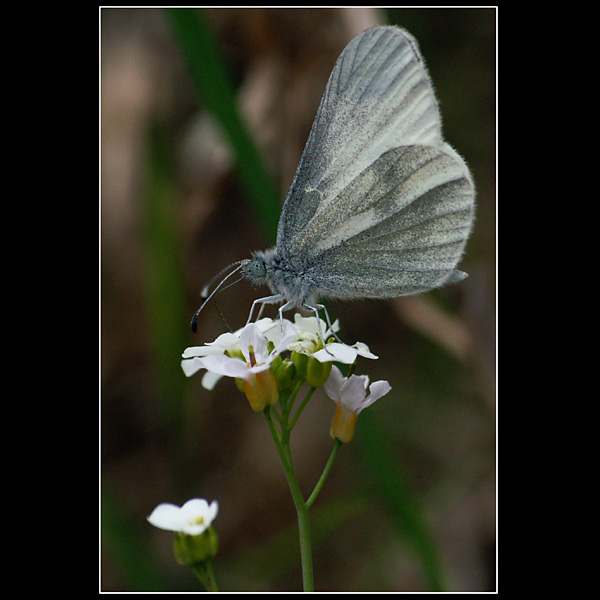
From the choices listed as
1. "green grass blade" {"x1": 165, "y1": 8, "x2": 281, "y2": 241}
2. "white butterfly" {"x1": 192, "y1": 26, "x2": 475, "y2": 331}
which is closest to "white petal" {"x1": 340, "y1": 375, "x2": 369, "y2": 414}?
"white butterfly" {"x1": 192, "y1": 26, "x2": 475, "y2": 331}

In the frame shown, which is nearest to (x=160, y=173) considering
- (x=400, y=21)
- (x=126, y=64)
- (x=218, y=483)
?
(x=126, y=64)

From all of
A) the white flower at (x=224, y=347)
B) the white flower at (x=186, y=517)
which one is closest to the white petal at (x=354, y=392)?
the white flower at (x=224, y=347)

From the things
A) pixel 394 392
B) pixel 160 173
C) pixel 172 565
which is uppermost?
pixel 160 173

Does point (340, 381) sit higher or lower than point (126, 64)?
lower

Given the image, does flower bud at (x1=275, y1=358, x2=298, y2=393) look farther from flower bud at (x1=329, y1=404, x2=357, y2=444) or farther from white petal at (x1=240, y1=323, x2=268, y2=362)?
flower bud at (x1=329, y1=404, x2=357, y2=444)

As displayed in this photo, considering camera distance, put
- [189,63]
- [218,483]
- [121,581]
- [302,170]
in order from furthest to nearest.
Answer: [218,483] < [121,581] < [189,63] < [302,170]

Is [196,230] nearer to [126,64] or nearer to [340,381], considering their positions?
[126,64]

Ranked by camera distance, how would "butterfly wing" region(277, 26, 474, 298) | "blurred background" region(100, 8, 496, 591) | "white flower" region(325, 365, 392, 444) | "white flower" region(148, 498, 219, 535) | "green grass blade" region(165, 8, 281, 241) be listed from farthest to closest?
"blurred background" region(100, 8, 496, 591) < "green grass blade" region(165, 8, 281, 241) < "butterfly wing" region(277, 26, 474, 298) < "white flower" region(325, 365, 392, 444) < "white flower" region(148, 498, 219, 535)

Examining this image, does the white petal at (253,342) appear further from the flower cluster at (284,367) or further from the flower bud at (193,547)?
the flower bud at (193,547)
